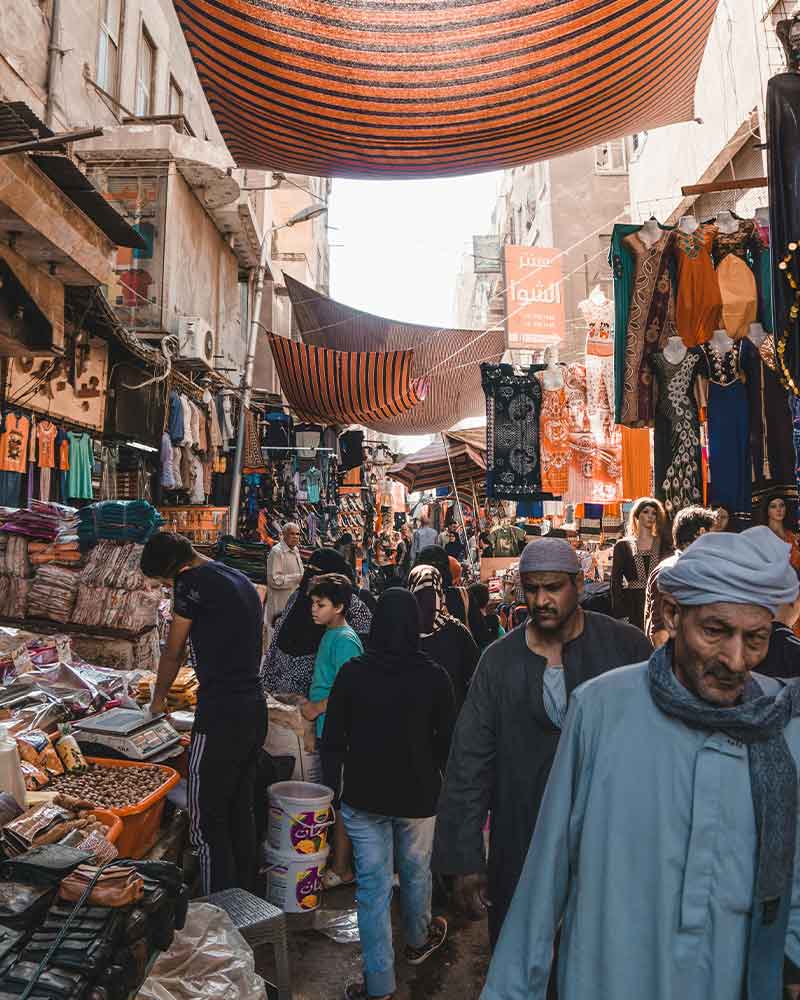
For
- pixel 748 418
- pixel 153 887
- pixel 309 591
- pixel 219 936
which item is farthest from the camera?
pixel 748 418

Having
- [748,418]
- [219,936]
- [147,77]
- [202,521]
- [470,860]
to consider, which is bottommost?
[219,936]

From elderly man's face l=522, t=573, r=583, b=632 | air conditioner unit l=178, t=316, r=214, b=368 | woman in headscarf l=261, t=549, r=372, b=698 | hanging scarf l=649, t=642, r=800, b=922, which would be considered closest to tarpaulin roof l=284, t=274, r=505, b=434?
air conditioner unit l=178, t=316, r=214, b=368

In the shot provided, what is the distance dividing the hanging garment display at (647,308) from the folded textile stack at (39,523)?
15.1 ft

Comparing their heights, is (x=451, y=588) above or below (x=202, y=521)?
below

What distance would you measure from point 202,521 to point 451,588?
4796 mm

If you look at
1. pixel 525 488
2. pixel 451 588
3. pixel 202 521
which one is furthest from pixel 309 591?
pixel 202 521

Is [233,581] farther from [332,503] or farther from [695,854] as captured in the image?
[332,503]

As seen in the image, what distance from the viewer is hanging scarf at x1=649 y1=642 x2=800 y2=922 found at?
1488mm

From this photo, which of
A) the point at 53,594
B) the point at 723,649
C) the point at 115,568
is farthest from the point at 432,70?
the point at 53,594

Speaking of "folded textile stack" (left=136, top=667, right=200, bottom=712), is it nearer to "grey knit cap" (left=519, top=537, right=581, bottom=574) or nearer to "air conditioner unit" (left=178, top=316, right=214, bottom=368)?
"grey knit cap" (left=519, top=537, right=581, bottom=574)

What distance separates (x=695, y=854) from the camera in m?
1.51

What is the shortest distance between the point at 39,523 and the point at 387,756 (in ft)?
13.4

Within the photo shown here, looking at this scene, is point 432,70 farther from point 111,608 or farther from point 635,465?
point 635,465

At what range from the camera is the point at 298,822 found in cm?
388
